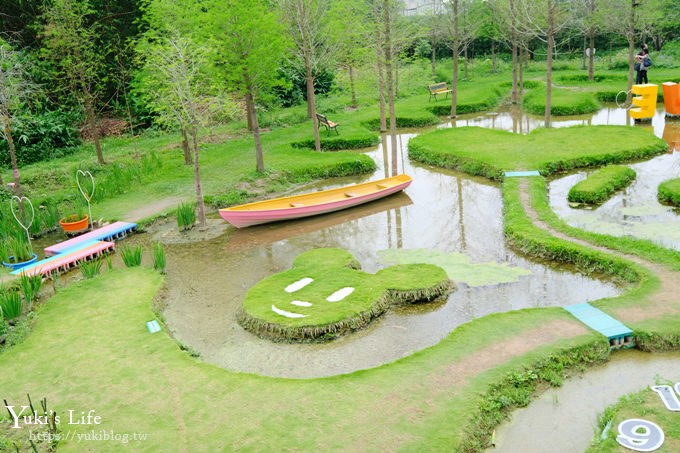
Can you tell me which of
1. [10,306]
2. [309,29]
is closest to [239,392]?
[10,306]

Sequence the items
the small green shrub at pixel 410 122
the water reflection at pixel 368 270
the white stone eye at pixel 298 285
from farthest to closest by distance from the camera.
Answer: the small green shrub at pixel 410 122 → the white stone eye at pixel 298 285 → the water reflection at pixel 368 270

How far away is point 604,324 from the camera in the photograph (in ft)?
32.7

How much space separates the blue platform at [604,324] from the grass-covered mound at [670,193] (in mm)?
7080

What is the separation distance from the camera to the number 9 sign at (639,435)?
7.27 metres

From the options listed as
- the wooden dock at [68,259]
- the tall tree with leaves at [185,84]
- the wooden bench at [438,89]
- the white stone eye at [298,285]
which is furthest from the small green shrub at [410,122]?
the white stone eye at [298,285]

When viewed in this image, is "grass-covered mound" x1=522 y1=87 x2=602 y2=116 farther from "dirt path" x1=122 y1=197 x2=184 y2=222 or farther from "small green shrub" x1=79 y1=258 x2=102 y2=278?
"small green shrub" x1=79 y1=258 x2=102 y2=278

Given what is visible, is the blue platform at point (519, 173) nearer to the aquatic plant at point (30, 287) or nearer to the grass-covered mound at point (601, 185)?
the grass-covered mound at point (601, 185)

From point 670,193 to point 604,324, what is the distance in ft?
25.6

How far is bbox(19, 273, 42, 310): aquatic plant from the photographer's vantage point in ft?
39.7

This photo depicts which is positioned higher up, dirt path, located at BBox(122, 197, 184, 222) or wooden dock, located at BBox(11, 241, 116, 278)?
dirt path, located at BBox(122, 197, 184, 222)

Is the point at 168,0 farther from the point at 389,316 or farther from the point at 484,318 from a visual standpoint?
the point at 484,318

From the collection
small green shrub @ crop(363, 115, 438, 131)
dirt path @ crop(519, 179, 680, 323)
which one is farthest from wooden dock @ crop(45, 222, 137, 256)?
small green shrub @ crop(363, 115, 438, 131)

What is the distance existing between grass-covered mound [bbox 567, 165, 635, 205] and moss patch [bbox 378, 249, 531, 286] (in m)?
4.78

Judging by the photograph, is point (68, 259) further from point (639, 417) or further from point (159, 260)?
point (639, 417)
